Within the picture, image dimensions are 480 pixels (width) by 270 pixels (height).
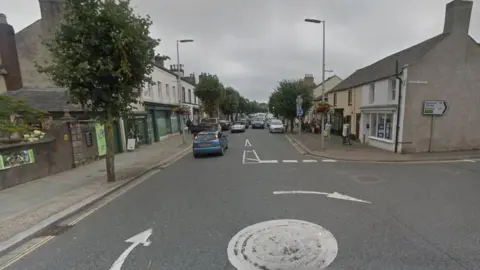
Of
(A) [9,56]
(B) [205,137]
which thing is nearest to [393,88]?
(B) [205,137]

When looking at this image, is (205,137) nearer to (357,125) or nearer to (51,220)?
(51,220)

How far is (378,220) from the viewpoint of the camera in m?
4.96

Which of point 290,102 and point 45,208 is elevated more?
point 290,102

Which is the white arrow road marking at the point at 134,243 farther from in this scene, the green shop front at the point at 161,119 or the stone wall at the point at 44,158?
the green shop front at the point at 161,119

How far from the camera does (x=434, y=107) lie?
44.8 feet

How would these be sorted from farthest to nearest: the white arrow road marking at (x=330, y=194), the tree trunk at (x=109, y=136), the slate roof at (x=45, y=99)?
the slate roof at (x=45, y=99) → the tree trunk at (x=109, y=136) → the white arrow road marking at (x=330, y=194)

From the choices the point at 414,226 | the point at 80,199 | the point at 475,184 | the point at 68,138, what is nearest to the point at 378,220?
the point at 414,226

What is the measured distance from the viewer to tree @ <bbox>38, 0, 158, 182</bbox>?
286 inches

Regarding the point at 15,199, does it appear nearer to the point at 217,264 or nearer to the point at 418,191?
the point at 217,264

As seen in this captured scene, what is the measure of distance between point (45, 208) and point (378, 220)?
7.55 metres

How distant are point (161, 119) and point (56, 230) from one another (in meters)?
19.6

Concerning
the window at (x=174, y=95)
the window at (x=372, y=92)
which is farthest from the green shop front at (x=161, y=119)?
the window at (x=372, y=92)

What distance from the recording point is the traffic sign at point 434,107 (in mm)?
13648

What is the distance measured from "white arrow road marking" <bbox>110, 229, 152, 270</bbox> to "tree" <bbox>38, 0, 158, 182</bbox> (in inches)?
198
